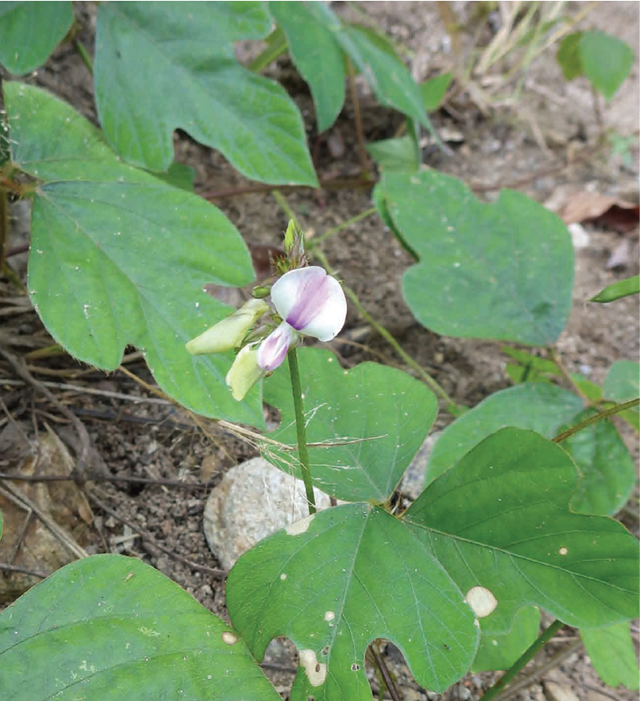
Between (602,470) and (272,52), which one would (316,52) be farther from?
(602,470)

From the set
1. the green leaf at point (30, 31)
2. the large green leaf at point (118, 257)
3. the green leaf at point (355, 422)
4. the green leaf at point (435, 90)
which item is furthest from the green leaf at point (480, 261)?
the green leaf at point (30, 31)

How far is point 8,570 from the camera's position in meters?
1.17

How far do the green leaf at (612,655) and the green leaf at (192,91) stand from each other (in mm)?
1010

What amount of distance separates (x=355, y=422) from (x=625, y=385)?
2.17ft

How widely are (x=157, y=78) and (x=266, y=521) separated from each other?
903 millimetres

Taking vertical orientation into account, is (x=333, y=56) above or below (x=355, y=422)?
above

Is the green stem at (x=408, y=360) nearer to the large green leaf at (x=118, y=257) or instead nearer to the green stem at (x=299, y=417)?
the large green leaf at (x=118, y=257)

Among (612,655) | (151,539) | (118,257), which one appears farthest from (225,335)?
(612,655)

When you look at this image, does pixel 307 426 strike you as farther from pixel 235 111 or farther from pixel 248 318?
→ pixel 235 111

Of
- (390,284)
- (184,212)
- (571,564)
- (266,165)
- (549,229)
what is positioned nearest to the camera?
(571,564)

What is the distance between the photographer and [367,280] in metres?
2.06

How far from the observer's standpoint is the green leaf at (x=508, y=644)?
1.17m

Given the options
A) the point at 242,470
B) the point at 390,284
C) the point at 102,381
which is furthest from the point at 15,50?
the point at 390,284

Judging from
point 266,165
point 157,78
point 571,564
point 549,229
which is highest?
point 157,78
